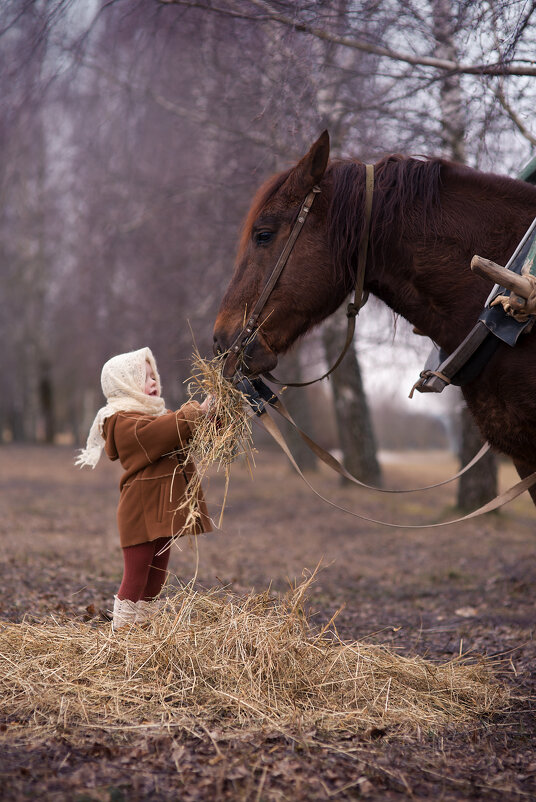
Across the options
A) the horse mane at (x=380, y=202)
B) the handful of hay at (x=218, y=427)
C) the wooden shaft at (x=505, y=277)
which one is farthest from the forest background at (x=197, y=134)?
the wooden shaft at (x=505, y=277)

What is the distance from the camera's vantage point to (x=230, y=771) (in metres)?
2.60

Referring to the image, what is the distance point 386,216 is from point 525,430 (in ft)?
3.67

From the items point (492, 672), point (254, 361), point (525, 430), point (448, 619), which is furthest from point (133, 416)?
point (448, 619)

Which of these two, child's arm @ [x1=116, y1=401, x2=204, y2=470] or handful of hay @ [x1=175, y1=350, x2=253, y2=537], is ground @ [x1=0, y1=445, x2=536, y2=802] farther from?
child's arm @ [x1=116, y1=401, x2=204, y2=470]

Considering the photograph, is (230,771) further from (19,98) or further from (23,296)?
(23,296)

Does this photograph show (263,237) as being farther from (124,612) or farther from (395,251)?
(124,612)

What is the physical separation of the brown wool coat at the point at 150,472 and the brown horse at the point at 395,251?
68 cm

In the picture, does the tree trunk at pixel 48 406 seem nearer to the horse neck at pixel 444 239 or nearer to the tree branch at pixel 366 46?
the tree branch at pixel 366 46

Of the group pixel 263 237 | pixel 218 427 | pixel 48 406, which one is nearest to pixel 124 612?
pixel 218 427

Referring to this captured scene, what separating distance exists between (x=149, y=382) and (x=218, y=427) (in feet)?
2.53

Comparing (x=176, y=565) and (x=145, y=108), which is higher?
(x=145, y=108)

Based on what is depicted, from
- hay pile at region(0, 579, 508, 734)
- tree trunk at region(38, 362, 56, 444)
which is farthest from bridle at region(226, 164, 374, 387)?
tree trunk at region(38, 362, 56, 444)

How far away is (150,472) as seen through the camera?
4.03 meters

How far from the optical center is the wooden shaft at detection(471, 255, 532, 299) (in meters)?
2.79
